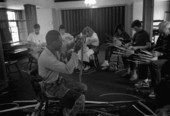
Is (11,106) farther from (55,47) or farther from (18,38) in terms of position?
(18,38)

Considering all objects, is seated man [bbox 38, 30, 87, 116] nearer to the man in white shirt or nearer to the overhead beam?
the overhead beam

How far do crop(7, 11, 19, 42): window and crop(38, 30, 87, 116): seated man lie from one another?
5.29 metres

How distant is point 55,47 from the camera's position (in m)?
1.79

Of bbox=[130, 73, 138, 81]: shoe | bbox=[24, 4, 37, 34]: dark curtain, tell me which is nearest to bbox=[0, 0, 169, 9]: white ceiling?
bbox=[24, 4, 37, 34]: dark curtain

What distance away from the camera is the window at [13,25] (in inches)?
249

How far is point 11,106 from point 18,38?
4.89 metres

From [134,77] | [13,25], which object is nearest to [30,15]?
[13,25]

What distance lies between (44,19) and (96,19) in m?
2.52

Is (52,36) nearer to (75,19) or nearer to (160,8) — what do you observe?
(75,19)

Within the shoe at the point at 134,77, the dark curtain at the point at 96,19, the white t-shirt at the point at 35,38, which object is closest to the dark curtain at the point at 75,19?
the dark curtain at the point at 96,19

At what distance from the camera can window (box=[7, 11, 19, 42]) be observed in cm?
633

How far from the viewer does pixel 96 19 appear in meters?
7.70

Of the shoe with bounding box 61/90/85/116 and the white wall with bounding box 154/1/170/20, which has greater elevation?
the white wall with bounding box 154/1/170/20

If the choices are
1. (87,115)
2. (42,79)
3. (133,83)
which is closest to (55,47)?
(42,79)
